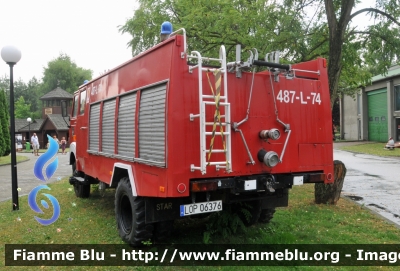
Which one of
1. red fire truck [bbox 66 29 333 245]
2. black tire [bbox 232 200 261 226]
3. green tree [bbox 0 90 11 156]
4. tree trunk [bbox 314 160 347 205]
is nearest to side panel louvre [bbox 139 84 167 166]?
red fire truck [bbox 66 29 333 245]

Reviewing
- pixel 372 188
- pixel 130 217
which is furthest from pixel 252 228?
pixel 372 188

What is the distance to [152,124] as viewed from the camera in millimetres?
4695

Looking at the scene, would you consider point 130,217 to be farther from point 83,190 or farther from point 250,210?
point 83,190

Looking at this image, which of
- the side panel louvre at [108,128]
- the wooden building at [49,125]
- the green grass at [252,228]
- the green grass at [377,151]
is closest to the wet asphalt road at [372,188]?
the green grass at [252,228]

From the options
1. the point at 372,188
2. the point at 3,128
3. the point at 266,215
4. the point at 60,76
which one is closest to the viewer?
the point at 266,215

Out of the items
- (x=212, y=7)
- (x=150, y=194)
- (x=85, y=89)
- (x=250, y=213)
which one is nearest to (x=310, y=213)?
(x=250, y=213)

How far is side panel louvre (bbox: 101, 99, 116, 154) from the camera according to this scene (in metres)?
6.18

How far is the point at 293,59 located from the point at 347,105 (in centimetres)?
A: 3677

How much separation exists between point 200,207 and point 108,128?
2.62m

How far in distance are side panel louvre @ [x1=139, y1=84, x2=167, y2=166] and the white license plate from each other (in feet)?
2.10

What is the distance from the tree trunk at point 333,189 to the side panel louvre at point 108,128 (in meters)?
4.72

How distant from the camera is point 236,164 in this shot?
4770mm

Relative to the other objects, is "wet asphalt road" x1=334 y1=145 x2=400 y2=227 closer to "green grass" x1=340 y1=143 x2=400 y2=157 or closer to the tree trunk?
the tree trunk

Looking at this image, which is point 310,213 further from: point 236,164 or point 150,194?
point 150,194
